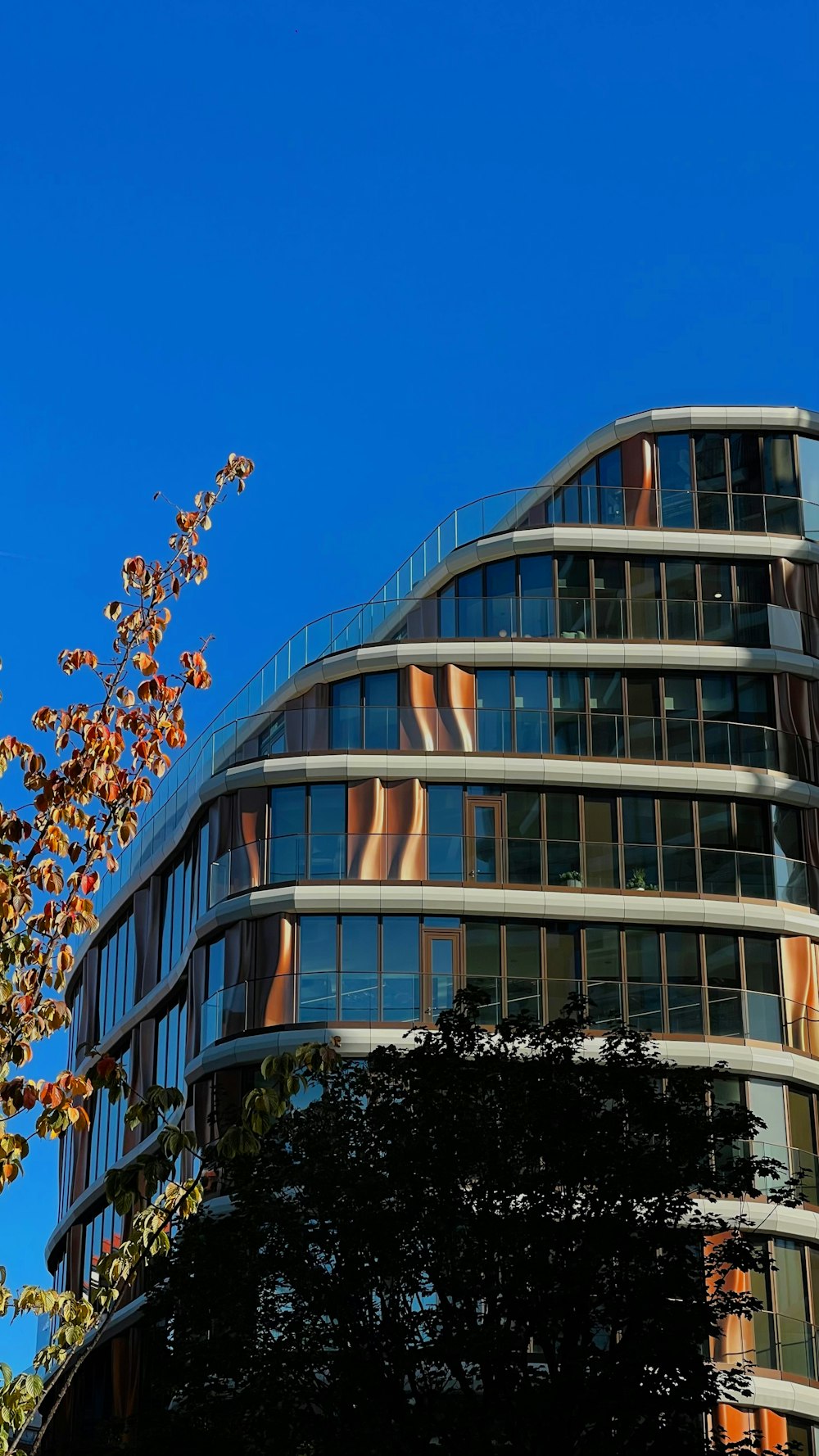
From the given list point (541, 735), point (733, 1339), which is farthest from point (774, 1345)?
point (541, 735)

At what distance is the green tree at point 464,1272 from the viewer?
27.7m

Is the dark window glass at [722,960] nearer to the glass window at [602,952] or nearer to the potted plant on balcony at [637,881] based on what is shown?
the potted plant on balcony at [637,881]

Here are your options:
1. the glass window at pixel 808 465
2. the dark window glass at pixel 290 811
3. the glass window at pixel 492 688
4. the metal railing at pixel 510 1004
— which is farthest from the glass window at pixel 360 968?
the glass window at pixel 808 465

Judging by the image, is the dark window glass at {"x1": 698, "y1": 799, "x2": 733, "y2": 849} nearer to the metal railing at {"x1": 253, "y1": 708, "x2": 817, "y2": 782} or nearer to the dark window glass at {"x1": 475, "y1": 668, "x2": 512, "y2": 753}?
the metal railing at {"x1": 253, "y1": 708, "x2": 817, "y2": 782}

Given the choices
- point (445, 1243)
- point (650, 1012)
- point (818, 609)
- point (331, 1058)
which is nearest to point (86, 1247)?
point (650, 1012)

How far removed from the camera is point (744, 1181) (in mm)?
30188

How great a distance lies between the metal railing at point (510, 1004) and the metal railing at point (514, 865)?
7.47ft

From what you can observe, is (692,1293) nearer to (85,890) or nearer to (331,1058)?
(331,1058)

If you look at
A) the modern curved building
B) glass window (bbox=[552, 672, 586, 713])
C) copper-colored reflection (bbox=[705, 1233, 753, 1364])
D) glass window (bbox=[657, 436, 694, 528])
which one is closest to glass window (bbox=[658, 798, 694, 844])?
the modern curved building

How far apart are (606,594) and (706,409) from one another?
531 centimetres

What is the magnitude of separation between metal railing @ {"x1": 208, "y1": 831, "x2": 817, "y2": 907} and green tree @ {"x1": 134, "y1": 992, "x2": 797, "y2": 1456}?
55.3 ft

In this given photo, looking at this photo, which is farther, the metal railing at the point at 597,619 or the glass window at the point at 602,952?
the metal railing at the point at 597,619

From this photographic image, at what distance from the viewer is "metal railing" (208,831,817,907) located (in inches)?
1928

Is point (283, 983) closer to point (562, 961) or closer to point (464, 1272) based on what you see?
point (562, 961)
